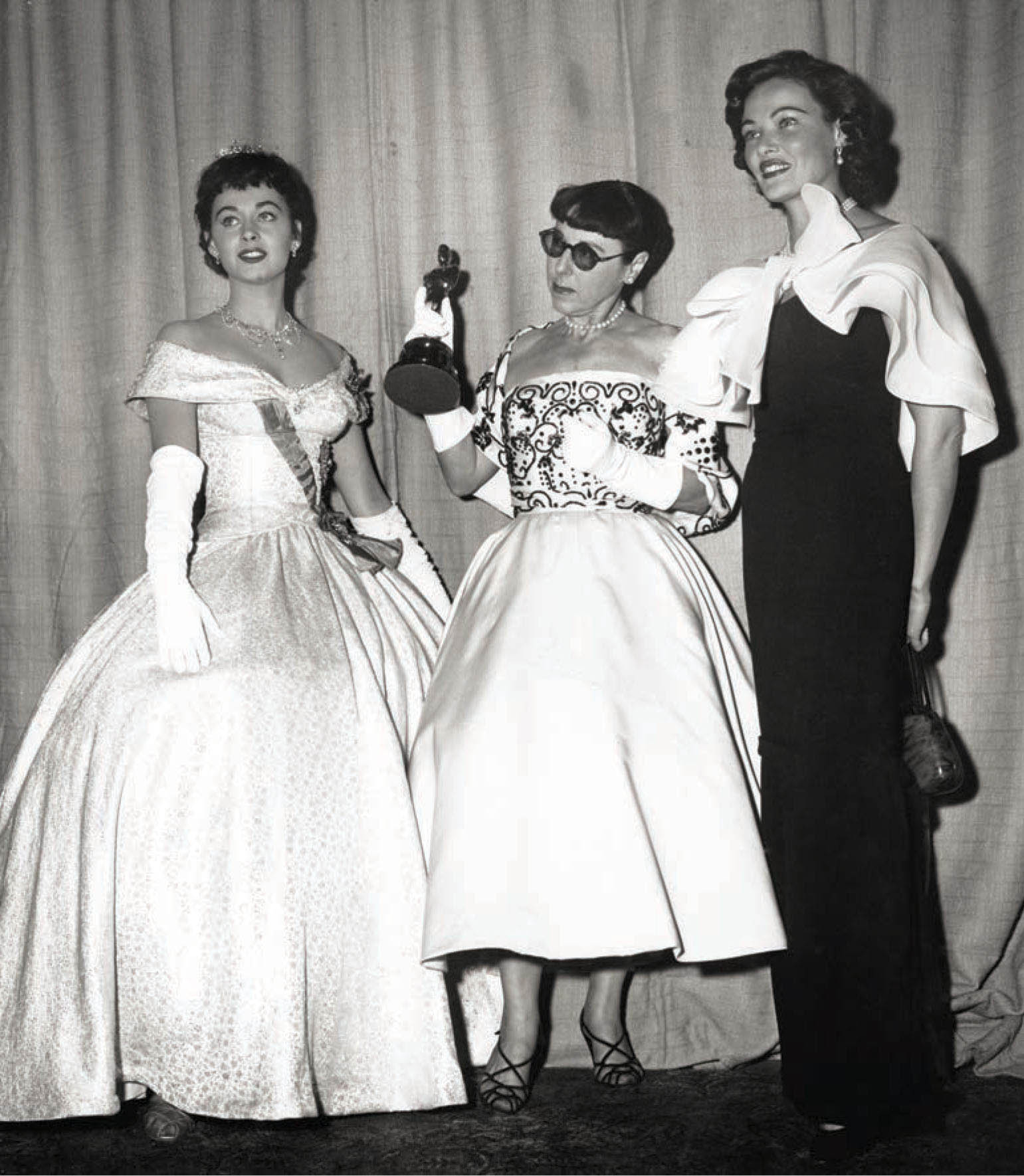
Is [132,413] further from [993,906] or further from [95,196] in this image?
[993,906]

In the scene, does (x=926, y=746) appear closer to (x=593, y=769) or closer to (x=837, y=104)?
(x=593, y=769)

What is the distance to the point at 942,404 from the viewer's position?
2.05 metres

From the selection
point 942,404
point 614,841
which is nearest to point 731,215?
point 942,404

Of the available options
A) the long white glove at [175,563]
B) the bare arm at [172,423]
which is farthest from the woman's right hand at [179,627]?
the bare arm at [172,423]

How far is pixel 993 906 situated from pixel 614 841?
99 cm

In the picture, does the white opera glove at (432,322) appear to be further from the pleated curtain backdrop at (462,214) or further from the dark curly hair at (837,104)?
the dark curly hair at (837,104)

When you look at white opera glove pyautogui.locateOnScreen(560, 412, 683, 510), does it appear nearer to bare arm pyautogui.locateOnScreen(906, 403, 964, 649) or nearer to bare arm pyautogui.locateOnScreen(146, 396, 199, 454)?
bare arm pyautogui.locateOnScreen(906, 403, 964, 649)

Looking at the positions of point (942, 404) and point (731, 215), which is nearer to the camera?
point (942, 404)

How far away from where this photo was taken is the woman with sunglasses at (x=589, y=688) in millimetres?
2117

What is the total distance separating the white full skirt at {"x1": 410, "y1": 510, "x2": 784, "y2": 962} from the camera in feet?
6.89

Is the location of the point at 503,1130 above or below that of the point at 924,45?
below

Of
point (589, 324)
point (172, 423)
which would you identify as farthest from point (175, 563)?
point (589, 324)

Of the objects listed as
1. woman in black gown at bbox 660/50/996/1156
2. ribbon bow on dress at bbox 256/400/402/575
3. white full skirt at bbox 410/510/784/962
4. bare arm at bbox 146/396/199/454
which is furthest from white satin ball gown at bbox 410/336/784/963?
bare arm at bbox 146/396/199/454

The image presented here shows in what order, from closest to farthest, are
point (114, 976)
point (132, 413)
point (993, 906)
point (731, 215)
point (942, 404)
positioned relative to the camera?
point (942, 404)
point (114, 976)
point (993, 906)
point (731, 215)
point (132, 413)
